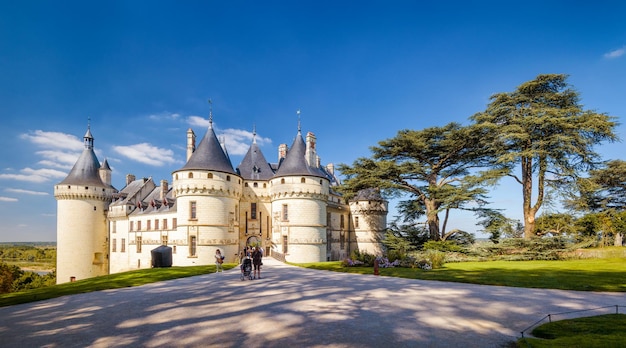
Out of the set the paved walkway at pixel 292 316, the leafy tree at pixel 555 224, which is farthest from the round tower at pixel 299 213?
the leafy tree at pixel 555 224

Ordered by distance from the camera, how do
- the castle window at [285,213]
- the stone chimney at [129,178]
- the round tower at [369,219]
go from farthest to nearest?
the stone chimney at [129,178], the round tower at [369,219], the castle window at [285,213]

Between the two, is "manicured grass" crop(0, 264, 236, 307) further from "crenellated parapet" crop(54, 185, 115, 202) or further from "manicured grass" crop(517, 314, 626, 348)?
"crenellated parapet" crop(54, 185, 115, 202)

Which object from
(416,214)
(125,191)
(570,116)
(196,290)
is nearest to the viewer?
(196,290)

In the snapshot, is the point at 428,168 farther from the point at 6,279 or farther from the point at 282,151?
the point at 6,279

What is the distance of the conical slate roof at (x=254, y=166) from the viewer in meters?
33.4

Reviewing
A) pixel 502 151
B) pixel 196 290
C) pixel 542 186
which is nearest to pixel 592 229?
pixel 542 186

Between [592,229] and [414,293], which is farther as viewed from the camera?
[592,229]

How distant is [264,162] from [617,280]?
95.1 feet

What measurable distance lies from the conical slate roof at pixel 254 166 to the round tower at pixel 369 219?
41.4 ft

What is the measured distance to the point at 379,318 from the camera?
303 inches

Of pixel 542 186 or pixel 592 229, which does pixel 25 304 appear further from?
pixel 592 229

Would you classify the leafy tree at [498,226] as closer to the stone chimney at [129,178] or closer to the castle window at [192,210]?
the castle window at [192,210]

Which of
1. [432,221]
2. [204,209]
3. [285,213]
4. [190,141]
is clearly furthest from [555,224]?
[190,141]

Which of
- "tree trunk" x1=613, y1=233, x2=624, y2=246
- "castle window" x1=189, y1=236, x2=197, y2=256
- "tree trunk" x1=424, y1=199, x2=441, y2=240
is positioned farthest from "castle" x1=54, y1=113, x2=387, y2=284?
"tree trunk" x1=613, y1=233, x2=624, y2=246
